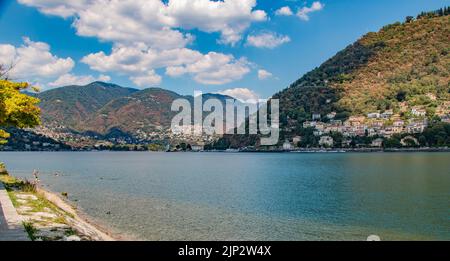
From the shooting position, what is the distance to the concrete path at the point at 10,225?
12.8 metres

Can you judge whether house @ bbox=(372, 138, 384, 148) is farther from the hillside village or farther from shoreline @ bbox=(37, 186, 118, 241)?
shoreline @ bbox=(37, 186, 118, 241)

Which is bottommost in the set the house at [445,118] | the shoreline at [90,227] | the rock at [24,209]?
the shoreline at [90,227]

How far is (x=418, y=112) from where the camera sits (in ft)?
584

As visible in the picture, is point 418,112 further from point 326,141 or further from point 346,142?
point 326,141

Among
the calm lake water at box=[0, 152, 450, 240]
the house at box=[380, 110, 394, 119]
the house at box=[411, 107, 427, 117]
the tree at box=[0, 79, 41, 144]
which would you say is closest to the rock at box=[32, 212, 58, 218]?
the calm lake water at box=[0, 152, 450, 240]

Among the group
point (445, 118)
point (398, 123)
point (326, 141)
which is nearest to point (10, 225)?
point (445, 118)

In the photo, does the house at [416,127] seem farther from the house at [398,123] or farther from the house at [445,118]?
the house at [445,118]

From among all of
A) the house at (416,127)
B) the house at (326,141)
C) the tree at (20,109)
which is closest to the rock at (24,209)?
the tree at (20,109)

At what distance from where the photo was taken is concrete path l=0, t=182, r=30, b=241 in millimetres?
12820

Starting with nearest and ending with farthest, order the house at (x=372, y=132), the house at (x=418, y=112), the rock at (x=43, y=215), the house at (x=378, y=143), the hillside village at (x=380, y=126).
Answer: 1. the rock at (x=43, y=215)
2. the hillside village at (x=380, y=126)
3. the house at (x=378, y=143)
4. the house at (x=418, y=112)
5. the house at (x=372, y=132)

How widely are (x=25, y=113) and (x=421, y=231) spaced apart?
26.7m

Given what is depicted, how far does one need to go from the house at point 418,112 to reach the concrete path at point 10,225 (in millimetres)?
181987
